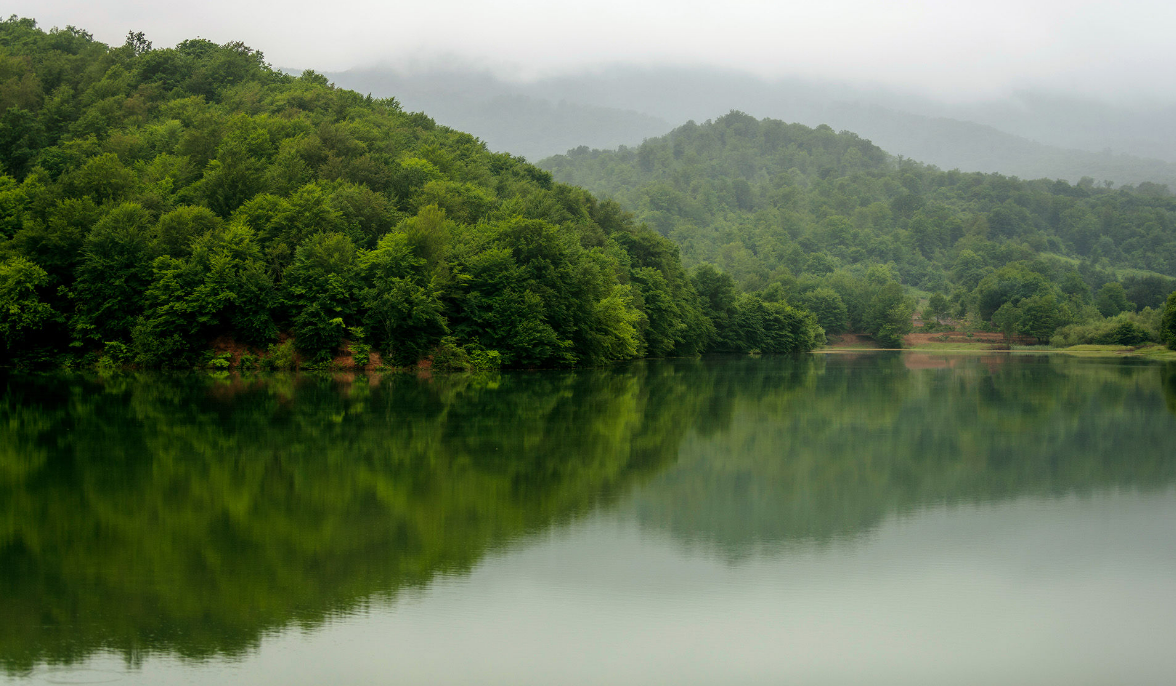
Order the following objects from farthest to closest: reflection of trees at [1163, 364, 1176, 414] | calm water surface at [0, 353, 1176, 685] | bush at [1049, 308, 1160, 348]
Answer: bush at [1049, 308, 1160, 348] → reflection of trees at [1163, 364, 1176, 414] → calm water surface at [0, 353, 1176, 685]

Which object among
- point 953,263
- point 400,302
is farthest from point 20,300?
point 953,263

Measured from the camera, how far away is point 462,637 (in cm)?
760

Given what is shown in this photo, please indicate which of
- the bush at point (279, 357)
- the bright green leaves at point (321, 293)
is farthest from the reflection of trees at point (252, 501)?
the bright green leaves at point (321, 293)

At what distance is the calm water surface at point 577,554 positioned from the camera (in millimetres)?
7254

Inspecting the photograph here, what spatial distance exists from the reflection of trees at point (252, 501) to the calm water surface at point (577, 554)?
5cm

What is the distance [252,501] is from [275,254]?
115 feet

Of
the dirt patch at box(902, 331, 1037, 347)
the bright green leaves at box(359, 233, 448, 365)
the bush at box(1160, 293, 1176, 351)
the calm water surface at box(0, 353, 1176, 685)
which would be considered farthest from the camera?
the dirt patch at box(902, 331, 1037, 347)

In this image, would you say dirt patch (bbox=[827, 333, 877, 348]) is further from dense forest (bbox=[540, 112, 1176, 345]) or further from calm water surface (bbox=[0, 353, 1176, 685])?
calm water surface (bbox=[0, 353, 1176, 685])

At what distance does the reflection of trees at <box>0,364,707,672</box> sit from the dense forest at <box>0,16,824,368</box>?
18004 mm

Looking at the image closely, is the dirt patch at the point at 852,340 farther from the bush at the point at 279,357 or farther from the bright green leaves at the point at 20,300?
the bright green leaves at the point at 20,300

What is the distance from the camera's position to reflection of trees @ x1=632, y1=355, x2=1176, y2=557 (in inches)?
478

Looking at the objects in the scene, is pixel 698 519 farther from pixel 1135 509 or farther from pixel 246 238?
pixel 246 238

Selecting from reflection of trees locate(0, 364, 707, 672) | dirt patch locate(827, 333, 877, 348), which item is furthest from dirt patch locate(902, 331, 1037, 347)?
reflection of trees locate(0, 364, 707, 672)


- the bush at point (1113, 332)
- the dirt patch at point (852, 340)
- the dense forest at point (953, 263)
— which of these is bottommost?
the dirt patch at point (852, 340)
